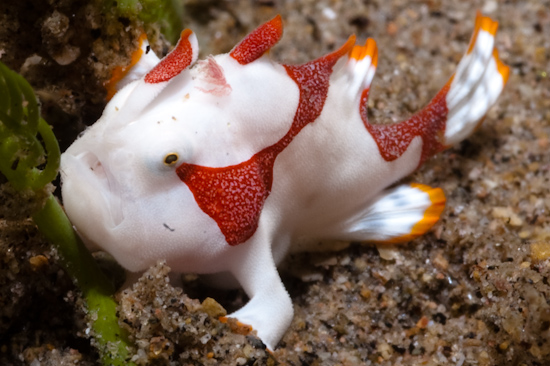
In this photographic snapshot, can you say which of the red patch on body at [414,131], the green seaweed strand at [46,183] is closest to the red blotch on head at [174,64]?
the green seaweed strand at [46,183]

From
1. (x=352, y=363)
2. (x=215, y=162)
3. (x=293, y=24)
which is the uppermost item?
(x=215, y=162)

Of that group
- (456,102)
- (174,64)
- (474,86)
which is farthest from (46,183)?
(474,86)

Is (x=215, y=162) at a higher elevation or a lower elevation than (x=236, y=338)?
higher

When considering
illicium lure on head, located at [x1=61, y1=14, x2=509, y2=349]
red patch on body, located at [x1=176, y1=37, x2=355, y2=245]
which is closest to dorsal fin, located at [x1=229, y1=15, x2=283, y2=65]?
illicium lure on head, located at [x1=61, y1=14, x2=509, y2=349]

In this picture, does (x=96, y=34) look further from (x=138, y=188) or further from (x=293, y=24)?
(x=293, y=24)

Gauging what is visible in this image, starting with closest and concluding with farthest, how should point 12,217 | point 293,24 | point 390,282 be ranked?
point 12,217, point 390,282, point 293,24

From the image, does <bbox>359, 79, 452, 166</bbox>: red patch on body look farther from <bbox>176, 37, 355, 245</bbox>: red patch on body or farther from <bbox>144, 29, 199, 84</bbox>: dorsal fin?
<bbox>144, 29, 199, 84</bbox>: dorsal fin

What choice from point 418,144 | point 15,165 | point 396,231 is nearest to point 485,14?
point 418,144

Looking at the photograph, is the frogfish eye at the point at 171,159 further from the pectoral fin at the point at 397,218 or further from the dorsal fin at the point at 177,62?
the pectoral fin at the point at 397,218
